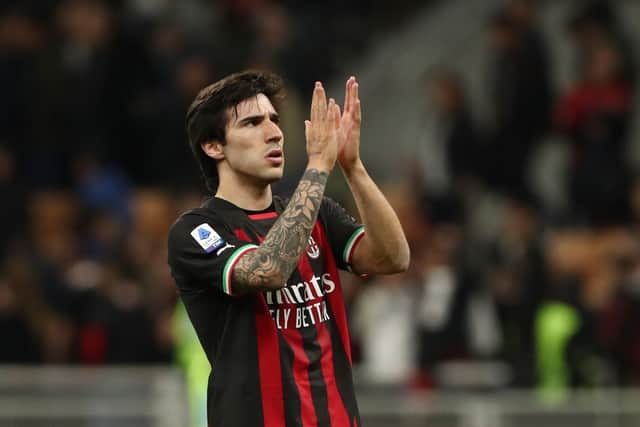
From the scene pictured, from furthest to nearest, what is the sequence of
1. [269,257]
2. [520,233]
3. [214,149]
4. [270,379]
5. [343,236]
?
[520,233]
[343,236]
[214,149]
[270,379]
[269,257]

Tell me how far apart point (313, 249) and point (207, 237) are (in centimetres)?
42

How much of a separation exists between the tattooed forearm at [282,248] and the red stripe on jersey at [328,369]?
9.8 inches

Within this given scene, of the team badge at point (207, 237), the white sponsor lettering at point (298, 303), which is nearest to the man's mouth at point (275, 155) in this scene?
the team badge at point (207, 237)

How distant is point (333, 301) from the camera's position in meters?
5.44

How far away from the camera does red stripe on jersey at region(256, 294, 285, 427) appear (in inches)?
205


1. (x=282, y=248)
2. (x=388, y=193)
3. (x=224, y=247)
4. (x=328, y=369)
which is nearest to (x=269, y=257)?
(x=282, y=248)

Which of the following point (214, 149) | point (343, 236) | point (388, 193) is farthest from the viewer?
point (388, 193)

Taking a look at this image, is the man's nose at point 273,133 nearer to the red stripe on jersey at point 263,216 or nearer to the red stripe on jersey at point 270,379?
the red stripe on jersey at point 263,216

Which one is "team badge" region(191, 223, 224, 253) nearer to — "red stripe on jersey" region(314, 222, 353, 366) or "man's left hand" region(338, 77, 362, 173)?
"red stripe on jersey" region(314, 222, 353, 366)

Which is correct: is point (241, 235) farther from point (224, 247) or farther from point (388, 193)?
point (388, 193)

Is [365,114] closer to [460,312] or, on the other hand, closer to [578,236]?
[578,236]

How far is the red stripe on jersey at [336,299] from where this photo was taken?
17.8 ft

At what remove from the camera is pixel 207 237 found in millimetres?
5273

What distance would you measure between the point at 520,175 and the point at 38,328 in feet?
15.2
